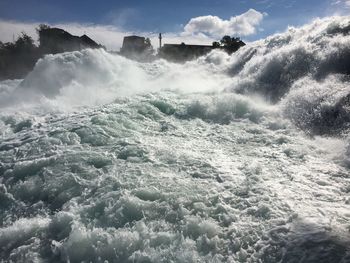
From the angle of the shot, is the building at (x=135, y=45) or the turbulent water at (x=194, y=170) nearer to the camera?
the turbulent water at (x=194, y=170)

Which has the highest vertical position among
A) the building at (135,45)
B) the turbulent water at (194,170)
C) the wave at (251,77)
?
the building at (135,45)

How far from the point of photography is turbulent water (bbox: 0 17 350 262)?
4508 millimetres

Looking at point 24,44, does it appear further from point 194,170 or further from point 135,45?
point 194,170

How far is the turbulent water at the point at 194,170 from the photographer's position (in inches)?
177

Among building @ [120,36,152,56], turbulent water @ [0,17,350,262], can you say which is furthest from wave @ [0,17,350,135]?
building @ [120,36,152,56]

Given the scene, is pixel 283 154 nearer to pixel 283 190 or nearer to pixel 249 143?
pixel 249 143

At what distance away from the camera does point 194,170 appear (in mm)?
6664

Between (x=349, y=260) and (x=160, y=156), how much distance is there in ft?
13.8

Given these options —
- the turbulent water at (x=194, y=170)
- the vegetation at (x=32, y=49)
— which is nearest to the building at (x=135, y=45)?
the vegetation at (x=32, y=49)

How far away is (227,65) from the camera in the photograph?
1847cm

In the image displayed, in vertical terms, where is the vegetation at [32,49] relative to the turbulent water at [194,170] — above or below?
above

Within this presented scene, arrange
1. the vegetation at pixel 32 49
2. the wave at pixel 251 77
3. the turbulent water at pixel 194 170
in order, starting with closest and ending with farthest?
the turbulent water at pixel 194 170 < the wave at pixel 251 77 < the vegetation at pixel 32 49

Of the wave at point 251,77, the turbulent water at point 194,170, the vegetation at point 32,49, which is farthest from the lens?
the vegetation at point 32,49

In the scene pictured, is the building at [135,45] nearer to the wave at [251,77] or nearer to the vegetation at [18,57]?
the vegetation at [18,57]
